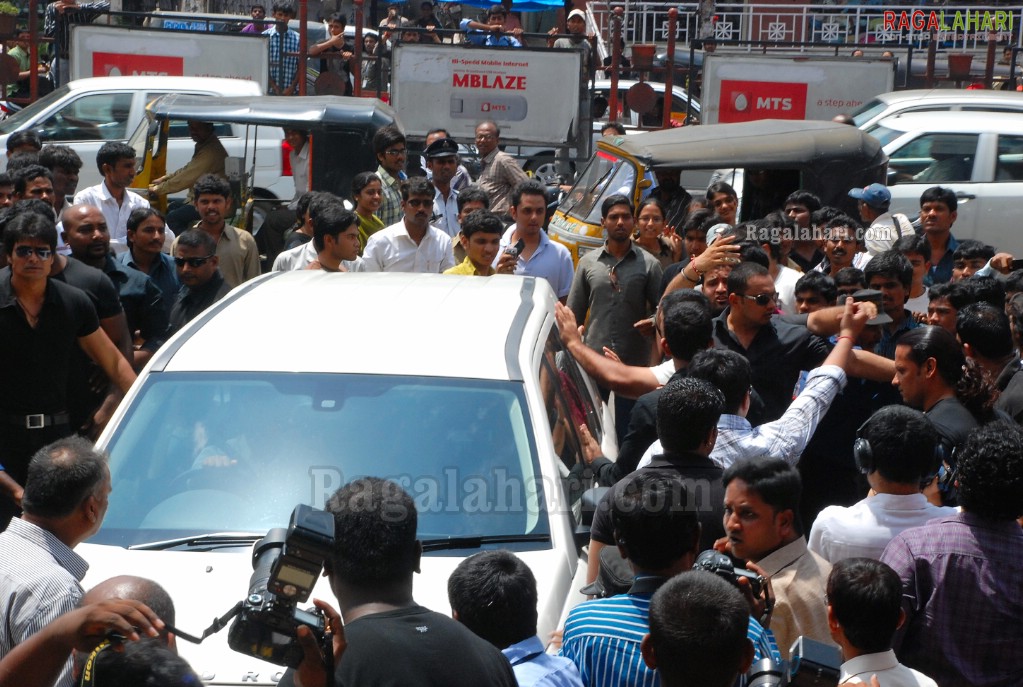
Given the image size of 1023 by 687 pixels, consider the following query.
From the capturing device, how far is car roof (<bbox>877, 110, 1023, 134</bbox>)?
12.2 m

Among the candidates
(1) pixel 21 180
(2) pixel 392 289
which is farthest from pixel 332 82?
(2) pixel 392 289

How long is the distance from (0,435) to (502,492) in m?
2.56

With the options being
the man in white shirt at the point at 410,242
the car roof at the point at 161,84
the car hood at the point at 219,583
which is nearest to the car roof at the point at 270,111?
the car roof at the point at 161,84

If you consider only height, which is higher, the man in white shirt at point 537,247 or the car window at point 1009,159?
the car window at point 1009,159

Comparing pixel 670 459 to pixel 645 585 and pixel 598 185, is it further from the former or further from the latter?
pixel 598 185

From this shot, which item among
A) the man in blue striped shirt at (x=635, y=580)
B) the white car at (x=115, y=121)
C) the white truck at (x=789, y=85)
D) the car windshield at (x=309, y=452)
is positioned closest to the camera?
the man in blue striped shirt at (x=635, y=580)

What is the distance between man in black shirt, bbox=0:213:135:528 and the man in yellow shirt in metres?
2.39

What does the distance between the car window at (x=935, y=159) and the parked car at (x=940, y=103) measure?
721mm

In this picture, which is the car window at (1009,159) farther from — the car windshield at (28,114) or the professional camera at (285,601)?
the professional camera at (285,601)

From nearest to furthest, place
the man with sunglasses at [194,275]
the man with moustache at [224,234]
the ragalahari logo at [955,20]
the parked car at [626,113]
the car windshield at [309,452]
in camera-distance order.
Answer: the car windshield at [309,452] → the man with sunglasses at [194,275] → the man with moustache at [224,234] → the parked car at [626,113] → the ragalahari logo at [955,20]

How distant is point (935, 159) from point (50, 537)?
10.7 m

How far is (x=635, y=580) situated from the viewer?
10.5ft

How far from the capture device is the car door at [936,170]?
12039 millimetres

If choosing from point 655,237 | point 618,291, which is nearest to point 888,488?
point 618,291
